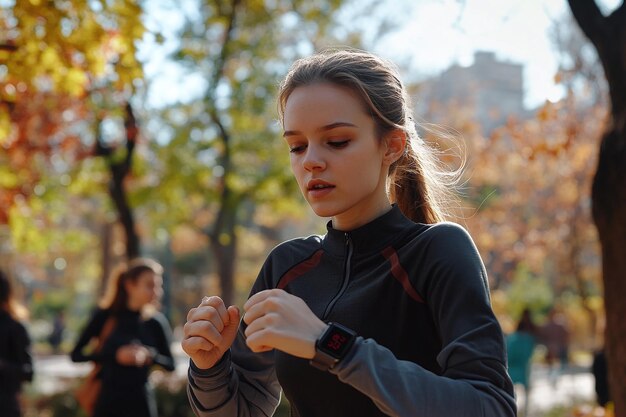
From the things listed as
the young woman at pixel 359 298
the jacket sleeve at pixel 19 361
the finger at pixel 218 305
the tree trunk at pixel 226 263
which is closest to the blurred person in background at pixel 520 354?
the tree trunk at pixel 226 263

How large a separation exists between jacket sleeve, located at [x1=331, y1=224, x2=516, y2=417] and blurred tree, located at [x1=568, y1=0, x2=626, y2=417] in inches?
139

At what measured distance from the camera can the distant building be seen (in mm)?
19638

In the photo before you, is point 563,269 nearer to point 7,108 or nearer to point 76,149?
point 76,149

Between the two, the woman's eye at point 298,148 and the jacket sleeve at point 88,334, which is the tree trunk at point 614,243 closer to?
the woman's eye at point 298,148

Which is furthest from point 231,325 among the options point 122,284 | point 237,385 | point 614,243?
point 122,284

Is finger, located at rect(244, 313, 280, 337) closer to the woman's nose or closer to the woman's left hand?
the woman's left hand

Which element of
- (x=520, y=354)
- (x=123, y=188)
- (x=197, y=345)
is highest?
(x=197, y=345)

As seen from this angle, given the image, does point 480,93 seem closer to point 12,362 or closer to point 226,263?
point 226,263

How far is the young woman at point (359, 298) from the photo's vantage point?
1666 mm

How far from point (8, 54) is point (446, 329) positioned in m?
A: 6.14

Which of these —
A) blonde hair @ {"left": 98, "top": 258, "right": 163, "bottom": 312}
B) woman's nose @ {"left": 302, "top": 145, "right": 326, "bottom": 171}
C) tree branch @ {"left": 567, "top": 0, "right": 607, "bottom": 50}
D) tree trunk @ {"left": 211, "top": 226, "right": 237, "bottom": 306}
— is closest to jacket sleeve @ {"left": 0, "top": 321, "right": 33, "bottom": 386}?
blonde hair @ {"left": 98, "top": 258, "right": 163, "bottom": 312}

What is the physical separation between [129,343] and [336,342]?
5613mm

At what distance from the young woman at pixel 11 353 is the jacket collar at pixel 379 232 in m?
5.21

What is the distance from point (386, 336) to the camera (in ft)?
6.18
